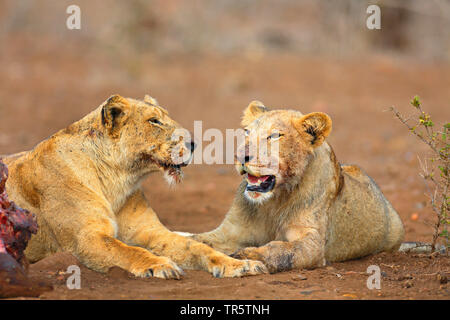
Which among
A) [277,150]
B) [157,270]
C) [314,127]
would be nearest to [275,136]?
[277,150]

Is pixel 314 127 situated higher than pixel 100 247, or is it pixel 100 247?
pixel 314 127

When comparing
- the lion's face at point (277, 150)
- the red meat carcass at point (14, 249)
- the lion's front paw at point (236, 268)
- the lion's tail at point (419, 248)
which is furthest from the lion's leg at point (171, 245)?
the lion's tail at point (419, 248)

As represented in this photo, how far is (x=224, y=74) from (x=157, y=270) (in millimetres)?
14321

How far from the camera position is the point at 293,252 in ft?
18.3

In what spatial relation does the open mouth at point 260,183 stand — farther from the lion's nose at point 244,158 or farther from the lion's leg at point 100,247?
the lion's leg at point 100,247

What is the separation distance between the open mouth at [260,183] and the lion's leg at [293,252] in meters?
0.45

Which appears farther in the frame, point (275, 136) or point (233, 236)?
point (233, 236)

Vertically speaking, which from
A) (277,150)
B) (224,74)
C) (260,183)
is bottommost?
(260,183)

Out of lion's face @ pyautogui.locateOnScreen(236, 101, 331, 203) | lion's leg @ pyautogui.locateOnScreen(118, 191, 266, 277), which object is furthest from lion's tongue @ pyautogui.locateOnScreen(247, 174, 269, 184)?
lion's leg @ pyautogui.locateOnScreen(118, 191, 266, 277)

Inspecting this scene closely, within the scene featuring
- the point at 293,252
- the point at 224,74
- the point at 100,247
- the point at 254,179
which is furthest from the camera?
the point at 224,74

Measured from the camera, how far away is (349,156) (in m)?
12.6

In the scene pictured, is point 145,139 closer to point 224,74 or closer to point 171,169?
point 171,169

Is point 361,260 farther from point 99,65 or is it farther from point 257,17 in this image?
point 257,17

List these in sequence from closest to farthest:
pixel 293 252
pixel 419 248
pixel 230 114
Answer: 1. pixel 293 252
2. pixel 419 248
3. pixel 230 114
